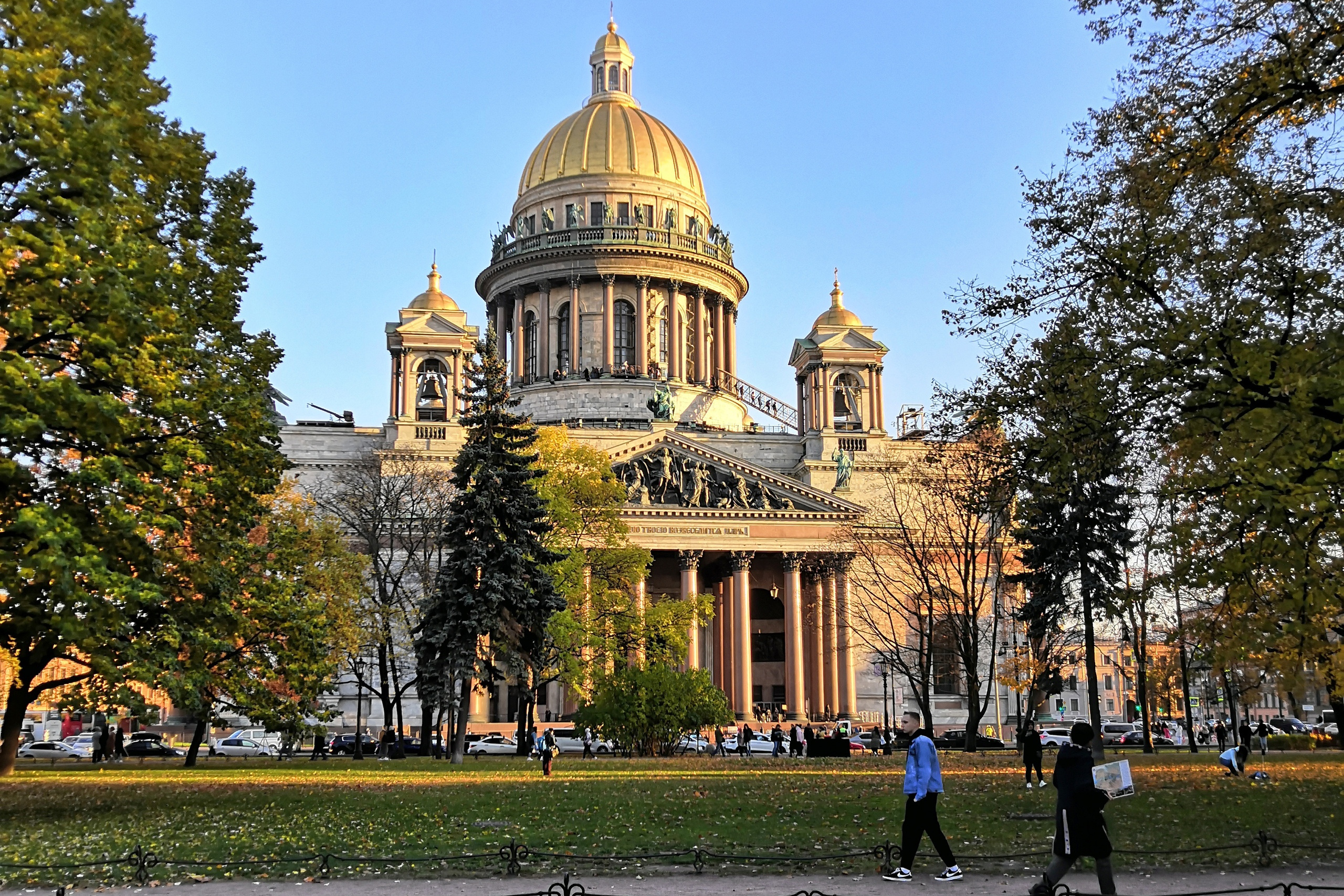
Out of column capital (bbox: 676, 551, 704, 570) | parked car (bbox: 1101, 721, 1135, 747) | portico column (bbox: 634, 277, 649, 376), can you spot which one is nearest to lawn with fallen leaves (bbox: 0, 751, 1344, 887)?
column capital (bbox: 676, 551, 704, 570)

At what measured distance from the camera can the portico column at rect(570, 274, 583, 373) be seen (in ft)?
268

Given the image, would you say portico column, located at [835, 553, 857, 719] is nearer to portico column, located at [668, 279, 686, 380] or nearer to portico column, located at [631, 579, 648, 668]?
portico column, located at [631, 579, 648, 668]

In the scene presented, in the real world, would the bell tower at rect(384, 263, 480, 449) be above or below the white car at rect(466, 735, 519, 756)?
above

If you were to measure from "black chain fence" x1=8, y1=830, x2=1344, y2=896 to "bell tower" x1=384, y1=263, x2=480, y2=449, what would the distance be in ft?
176

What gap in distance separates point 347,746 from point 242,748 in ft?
13.7

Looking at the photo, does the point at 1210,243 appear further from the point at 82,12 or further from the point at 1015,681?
the point at 1015,681

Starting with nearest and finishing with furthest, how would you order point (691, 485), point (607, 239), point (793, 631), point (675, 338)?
point (793, 631) → point (691, 485) → point (607, 239) → point (675, 338)

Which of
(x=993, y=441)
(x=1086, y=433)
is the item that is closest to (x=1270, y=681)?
(x=993, y=441)

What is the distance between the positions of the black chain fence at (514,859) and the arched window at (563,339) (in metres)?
68.7

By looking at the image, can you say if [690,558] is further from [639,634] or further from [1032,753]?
[1032,753]

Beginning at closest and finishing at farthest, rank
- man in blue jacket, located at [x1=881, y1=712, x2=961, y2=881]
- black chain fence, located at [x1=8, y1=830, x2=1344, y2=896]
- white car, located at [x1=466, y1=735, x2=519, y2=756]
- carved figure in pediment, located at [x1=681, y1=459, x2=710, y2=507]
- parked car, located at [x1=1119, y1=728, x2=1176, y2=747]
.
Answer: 1. black chain fence, located at [x1=8, y1=830, x2=1344, y2=896]
2. man in blue jacket, located at [x1=881, y1=712, x2=961, y2=881]
3. white car, located at [x1=466, y1=735, x2=519, y2=756]
4. parked car, located at [x1=1119, y1=728, x2=1176, y2=747]
5. carved figure in pediment, located at [x1=681, y1=459, x2=710, y2=507]

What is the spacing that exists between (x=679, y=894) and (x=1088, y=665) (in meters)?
26.7

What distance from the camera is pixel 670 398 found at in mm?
76000

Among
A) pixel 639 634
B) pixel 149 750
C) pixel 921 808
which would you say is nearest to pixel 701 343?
pixel 639 634
